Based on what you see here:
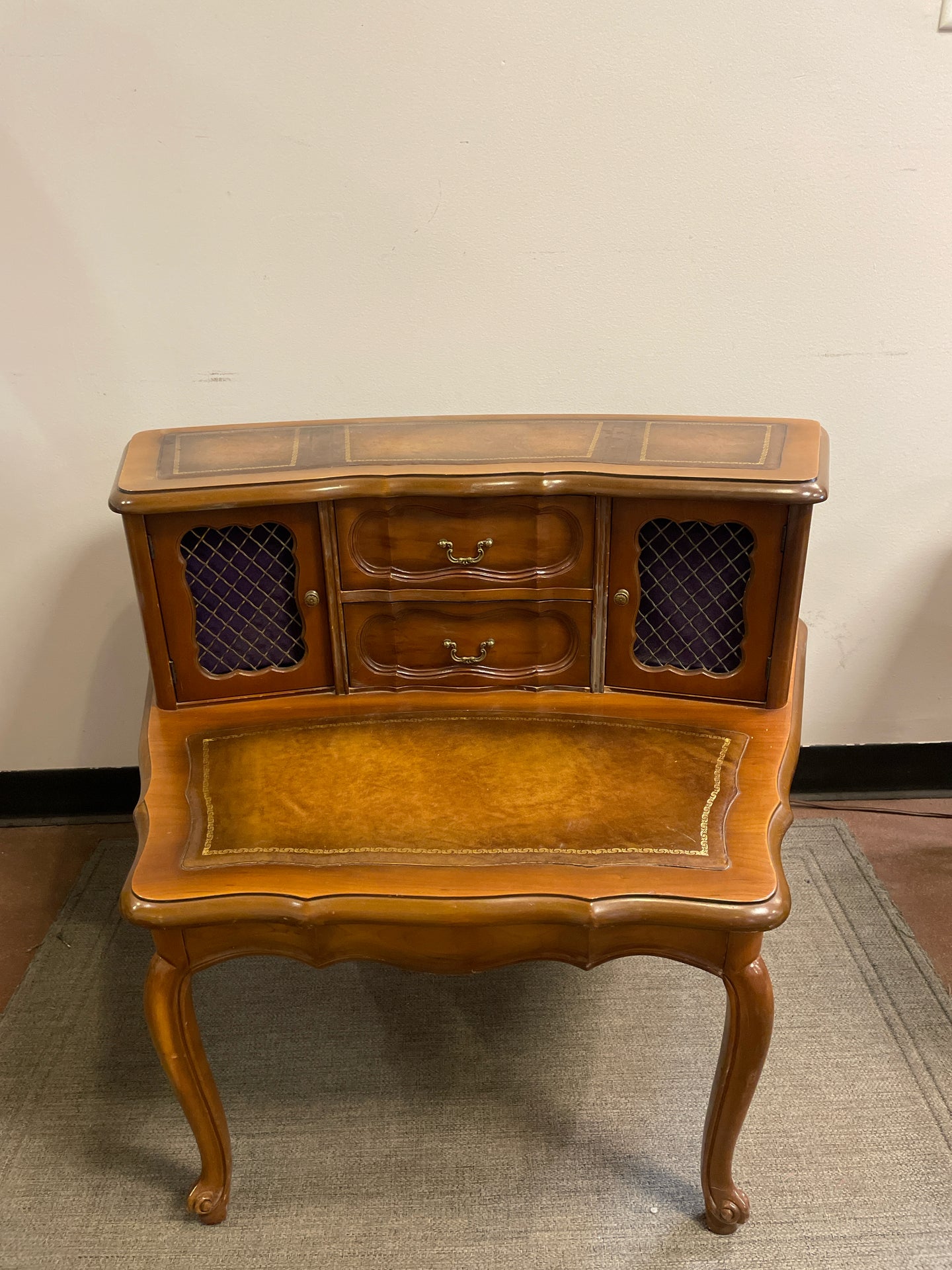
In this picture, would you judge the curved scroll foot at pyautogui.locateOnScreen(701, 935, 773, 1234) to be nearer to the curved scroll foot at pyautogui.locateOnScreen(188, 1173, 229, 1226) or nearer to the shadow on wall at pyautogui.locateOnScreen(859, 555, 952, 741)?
the curved scroll foot at pyautogui.locateOnScreen(188, 1173, 229, 1226)

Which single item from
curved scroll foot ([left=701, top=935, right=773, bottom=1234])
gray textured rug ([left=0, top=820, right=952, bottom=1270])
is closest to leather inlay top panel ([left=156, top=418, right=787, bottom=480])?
curved scroll foot ([left=701, top=935, right=773, bottom=1234])

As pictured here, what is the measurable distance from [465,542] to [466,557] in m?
0.03

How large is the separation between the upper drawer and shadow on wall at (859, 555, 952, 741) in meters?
1.17

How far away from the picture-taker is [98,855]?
2693 mm

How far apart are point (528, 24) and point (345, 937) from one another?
175cm

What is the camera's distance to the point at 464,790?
1.66m

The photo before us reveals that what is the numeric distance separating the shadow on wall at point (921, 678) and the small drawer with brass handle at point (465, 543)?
3.82 ft

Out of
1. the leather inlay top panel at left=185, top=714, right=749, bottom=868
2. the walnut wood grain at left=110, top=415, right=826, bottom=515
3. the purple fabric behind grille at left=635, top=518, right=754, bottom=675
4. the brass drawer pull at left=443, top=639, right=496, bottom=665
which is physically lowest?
the leather inlay top panel at left=185, top=714, right=749, bottom=868

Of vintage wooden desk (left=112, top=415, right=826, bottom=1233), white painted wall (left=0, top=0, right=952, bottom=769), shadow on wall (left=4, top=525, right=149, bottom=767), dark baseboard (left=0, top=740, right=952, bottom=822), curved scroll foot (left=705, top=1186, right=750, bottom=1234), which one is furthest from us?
dark baseboard (left=0, top=740, right=952, bottom=822)

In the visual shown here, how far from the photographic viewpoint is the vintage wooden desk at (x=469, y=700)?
150cm

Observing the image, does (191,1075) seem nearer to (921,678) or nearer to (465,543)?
(465,543)

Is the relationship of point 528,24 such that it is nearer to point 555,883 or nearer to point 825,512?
point 825,512

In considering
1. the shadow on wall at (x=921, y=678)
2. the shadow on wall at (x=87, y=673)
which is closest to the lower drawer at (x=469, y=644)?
the shadow on wall at (x=87, y=673)

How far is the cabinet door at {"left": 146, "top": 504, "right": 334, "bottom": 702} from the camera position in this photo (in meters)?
1.80
